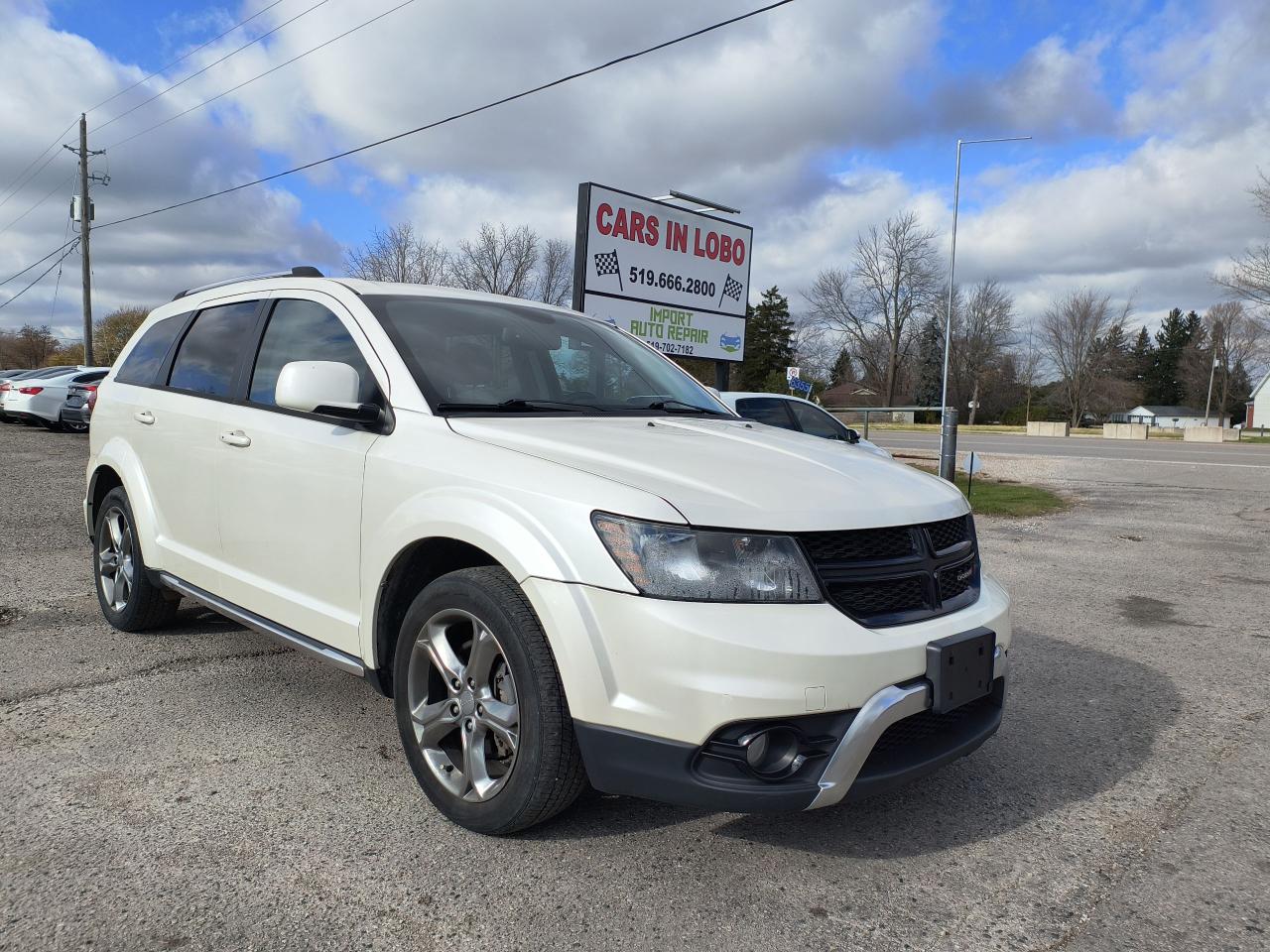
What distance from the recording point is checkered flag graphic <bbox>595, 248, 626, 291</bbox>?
12758 mm

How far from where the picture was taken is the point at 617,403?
12.0 feet

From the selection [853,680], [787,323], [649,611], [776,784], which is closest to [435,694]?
[649,611]

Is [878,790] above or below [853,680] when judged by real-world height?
below

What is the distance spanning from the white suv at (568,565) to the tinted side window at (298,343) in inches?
0.6

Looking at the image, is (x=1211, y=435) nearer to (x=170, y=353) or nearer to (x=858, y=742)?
(x=170, y=353)

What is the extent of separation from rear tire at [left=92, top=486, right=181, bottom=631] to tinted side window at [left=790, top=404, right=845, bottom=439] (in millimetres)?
8873

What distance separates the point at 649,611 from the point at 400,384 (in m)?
1.39

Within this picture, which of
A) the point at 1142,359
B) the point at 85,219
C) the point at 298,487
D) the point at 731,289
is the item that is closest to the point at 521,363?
the point at 298,487

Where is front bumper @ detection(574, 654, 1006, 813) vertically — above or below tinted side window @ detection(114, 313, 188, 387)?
below

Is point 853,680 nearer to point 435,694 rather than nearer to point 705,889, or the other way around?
point 705,889

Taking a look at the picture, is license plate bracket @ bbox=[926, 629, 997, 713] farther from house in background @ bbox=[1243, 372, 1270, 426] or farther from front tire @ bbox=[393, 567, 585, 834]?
house in background @ bbox=[1243, 372, 1270, 426]

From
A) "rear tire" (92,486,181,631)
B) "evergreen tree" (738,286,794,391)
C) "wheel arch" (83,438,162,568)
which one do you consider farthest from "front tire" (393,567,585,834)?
"evergreen tree" (738,286,794,391)

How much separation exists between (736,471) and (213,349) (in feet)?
9.36

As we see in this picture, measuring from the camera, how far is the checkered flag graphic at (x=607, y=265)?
12758mm
